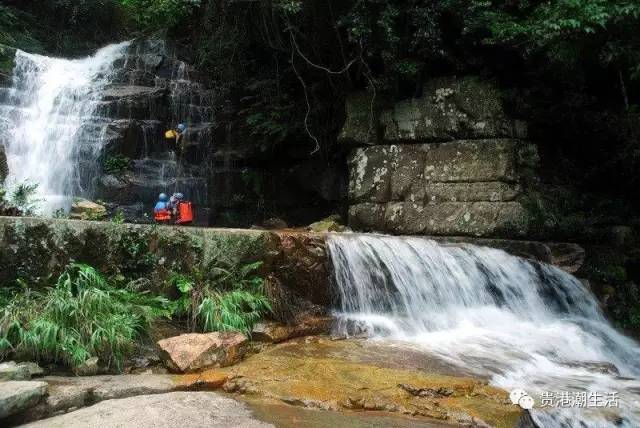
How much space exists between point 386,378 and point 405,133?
6.65 metres

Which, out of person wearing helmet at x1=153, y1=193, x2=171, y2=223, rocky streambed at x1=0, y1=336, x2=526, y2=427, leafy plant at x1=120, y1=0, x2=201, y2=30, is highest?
leafy plant at x1=120, y1=0, x2=201, y2=30

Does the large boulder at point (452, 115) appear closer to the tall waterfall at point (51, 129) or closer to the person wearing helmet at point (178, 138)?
the person wearing helmet at point (178, 138)

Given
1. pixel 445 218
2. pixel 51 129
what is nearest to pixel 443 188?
pixel 445 218

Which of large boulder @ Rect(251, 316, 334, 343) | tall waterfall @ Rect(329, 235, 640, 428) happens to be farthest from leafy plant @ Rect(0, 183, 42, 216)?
tall waterfall @ Rect(329, 235, 640, 428)

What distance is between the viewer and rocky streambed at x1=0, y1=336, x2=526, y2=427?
3.18 m

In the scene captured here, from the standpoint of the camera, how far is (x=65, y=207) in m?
9.85

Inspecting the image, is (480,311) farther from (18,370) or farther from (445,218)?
(18,370)

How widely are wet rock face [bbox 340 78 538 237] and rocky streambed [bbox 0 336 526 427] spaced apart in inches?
195

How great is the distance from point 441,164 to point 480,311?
3.62 meters

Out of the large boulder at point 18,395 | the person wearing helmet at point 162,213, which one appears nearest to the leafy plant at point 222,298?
the large boulder at point 18,395

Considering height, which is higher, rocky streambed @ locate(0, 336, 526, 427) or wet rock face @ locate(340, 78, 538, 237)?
wet rock face @ locate(340, 78, 538, 237)

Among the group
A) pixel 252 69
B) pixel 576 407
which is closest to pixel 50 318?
pixel 576 407

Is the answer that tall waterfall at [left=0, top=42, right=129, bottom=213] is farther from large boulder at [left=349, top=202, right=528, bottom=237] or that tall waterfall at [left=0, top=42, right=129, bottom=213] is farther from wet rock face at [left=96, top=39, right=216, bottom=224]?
large boulder at [left=349, top=202, right=528, bottom=237]

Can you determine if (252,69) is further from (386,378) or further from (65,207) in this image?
(386,378)
